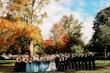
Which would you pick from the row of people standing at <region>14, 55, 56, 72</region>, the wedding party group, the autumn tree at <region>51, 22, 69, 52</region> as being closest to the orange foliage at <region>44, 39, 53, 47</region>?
the autumn tree at <region>51, 22, 69, 52</region>

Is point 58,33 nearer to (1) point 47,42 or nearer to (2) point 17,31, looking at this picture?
(1) point 47,42

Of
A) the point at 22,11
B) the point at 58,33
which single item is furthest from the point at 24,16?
the point at 58,33

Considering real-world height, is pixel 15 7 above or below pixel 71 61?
above

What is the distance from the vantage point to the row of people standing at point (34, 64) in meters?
33.6

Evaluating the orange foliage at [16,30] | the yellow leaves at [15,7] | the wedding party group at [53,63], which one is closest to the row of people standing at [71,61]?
the wedding party group at [53,63]

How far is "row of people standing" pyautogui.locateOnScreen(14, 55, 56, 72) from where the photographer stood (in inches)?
1324

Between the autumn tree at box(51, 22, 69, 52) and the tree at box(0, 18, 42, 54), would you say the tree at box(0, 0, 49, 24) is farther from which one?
the autumn tree at box(51, 22, 69, 52)

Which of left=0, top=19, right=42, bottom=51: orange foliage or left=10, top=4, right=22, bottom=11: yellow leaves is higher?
left=10, top=4, right=22, bottom=11: yellow leaves

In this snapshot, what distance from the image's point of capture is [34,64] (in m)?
34.2

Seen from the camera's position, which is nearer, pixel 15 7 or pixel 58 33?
pixel 15 7

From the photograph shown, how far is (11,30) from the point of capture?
39.2 metres

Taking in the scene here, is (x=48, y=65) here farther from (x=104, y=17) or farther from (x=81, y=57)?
(x=104, y=17)

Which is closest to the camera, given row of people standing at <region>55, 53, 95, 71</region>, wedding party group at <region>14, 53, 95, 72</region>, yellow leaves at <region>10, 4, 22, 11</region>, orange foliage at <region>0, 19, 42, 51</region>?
wedding party group at <region>14, 53, 95, 72</region>

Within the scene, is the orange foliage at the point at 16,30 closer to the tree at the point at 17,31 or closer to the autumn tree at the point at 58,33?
the tree at the point at 17,31
